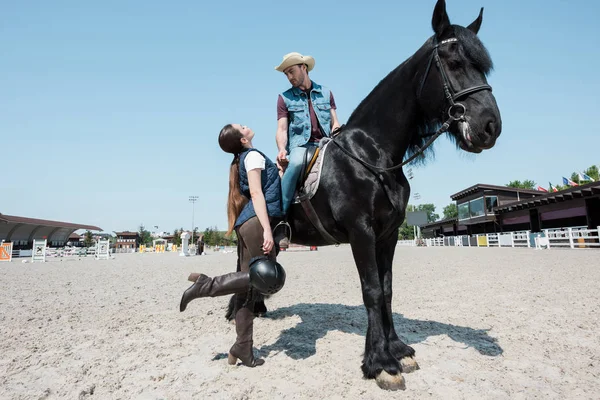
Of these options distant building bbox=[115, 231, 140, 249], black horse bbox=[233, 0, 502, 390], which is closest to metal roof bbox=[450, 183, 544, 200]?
black horse bbox=[233, 0, 502, 390]

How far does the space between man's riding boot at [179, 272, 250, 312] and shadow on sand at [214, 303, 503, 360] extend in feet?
2.72

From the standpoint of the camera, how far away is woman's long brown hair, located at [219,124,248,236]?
3111mm

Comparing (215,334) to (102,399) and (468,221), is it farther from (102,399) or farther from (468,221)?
(468,221)

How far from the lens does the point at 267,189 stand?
3.05 metres

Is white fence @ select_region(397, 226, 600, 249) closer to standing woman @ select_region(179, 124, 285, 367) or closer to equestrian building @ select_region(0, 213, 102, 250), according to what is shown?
standing woman @ select_region(179, 124, 285, 367)

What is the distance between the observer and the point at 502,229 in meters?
42.6

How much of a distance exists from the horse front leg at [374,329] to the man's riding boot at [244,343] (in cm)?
94

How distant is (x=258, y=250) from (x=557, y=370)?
8.41 ft

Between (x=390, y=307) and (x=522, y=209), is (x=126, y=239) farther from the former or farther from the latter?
(x=390, y=307)

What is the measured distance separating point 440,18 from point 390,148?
116 cm

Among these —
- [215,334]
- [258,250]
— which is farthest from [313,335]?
[258,250]

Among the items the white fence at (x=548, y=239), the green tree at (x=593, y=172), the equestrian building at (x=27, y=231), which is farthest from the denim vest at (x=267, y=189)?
the green tree at (x=593, y=172)

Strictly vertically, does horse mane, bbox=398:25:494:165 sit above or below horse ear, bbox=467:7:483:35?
below

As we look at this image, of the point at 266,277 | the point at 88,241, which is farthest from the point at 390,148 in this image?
the point at 88,241
